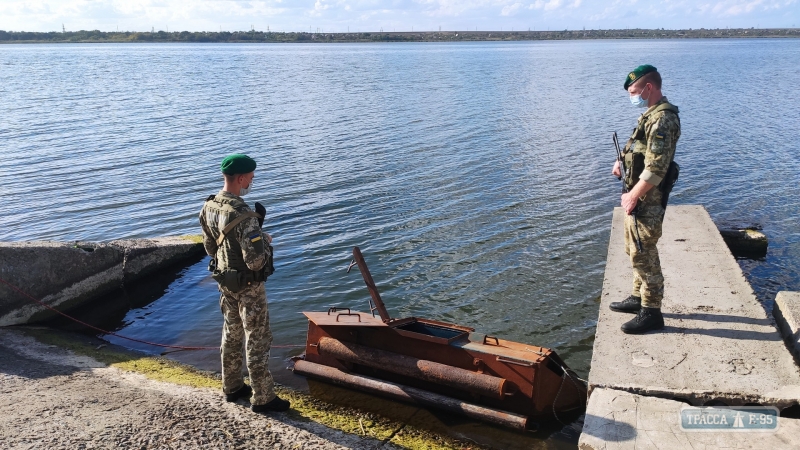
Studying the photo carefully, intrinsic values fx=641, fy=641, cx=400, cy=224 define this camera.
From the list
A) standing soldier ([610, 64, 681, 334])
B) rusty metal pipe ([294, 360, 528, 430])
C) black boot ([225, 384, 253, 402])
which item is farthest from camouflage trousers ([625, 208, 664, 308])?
black boot ([225, 384, 253, 402])

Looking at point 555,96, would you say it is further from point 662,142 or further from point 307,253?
point 662,142

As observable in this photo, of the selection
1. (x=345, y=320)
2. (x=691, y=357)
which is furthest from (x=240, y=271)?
(x=691, y=357)

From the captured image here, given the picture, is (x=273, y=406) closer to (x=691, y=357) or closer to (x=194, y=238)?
(x=691, y=357)

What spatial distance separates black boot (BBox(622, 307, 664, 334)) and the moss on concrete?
197 cm

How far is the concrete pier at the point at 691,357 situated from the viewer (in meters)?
5.23

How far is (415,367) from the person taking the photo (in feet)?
20.5

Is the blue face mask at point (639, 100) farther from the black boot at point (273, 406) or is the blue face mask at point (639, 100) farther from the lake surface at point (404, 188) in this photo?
the black boot at point (273, 406)

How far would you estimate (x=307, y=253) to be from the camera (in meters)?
11.8

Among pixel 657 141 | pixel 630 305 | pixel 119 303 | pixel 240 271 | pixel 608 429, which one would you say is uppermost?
pixel 657 141

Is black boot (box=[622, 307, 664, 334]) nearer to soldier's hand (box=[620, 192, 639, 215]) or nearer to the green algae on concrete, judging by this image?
soldier's hand (box=[620, 192, 639, 215])

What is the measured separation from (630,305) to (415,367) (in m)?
2.46

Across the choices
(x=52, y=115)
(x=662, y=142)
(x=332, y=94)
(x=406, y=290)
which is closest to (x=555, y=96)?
(x=332, y=94)

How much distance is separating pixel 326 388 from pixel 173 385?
1.59m

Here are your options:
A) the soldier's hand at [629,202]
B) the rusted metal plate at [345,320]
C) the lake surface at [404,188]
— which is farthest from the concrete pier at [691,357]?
the rusted metal plate at [345,320]
